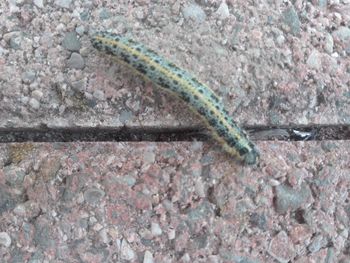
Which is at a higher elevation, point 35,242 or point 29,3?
point 29,3

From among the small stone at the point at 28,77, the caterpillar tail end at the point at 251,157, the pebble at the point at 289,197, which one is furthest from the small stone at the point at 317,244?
the small stone at the point at 28,77

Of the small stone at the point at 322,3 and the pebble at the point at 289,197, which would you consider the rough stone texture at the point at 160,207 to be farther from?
the small stone at the point at 322,3

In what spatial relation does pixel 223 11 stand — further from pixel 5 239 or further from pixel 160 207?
pixel 5 239

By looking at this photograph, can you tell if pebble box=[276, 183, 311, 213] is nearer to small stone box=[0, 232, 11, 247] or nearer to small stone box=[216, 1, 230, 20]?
small stone box=[216, 1, 230, 20]

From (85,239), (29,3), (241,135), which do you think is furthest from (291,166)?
(29,3)

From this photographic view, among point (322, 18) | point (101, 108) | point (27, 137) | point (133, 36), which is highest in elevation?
point (322, 18)

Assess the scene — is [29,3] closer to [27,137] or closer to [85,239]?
[27,137]
